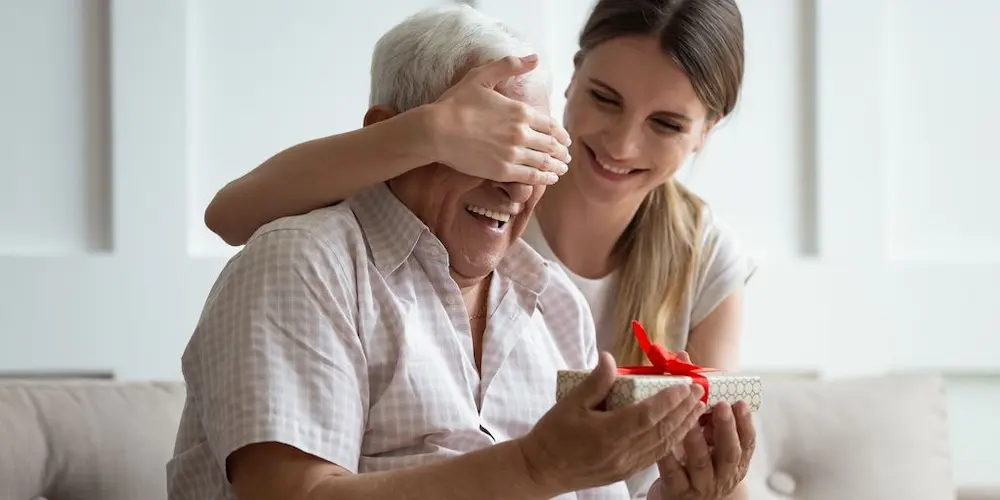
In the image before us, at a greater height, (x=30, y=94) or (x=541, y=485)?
(x=30, y=94)

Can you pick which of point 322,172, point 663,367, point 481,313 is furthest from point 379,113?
point 663,367

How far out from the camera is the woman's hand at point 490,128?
1.27 meters

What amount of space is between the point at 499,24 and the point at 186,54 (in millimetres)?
935

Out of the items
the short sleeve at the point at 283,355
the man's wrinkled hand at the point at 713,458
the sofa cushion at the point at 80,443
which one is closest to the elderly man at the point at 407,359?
the short sleeve at the point at 283,355

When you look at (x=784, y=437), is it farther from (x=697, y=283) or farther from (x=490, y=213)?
(x=490, y=213)

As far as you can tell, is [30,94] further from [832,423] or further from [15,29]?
[832,423]

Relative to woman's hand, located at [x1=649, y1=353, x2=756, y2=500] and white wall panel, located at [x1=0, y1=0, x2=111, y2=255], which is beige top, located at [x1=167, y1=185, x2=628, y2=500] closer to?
woman's hand, located at [x1=649, y1=353, x2=756, y2=500]

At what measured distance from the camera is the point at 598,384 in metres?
1.07

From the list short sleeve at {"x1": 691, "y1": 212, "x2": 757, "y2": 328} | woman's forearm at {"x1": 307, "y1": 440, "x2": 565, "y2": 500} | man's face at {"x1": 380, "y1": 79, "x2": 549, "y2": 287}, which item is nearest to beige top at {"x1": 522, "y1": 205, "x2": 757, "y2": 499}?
short sleeve at {"x1": 691, "y1": 212, "x2": 757, "y2": 328}

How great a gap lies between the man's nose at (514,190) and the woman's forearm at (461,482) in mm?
339

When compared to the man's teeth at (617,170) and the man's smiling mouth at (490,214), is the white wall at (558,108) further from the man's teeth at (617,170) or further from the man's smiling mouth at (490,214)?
the man's smiling mouth at (490,214)

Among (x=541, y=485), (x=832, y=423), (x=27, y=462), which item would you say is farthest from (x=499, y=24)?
(x=832, y=423)

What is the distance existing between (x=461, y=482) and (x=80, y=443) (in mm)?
730

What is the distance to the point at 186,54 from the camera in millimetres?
2129
